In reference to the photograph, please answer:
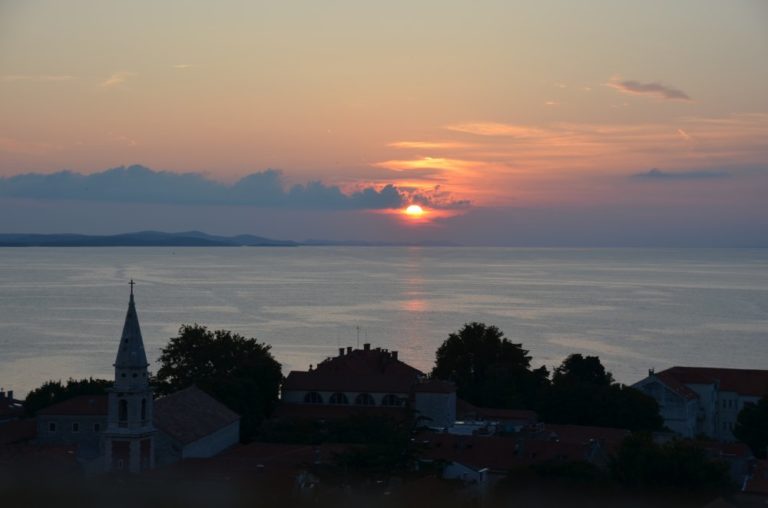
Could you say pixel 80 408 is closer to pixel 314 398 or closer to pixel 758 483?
pixel 314 398

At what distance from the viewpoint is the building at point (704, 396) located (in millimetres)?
45125

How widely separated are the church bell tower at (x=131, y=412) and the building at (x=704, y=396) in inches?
911

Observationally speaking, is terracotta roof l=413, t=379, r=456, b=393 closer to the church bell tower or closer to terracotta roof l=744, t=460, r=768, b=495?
terracotta roof l=744, t=460, r=768, b=495

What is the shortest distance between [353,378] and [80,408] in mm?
10345

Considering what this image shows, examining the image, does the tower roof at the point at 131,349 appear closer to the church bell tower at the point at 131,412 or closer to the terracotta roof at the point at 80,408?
the church bell tower at the point at 131,412

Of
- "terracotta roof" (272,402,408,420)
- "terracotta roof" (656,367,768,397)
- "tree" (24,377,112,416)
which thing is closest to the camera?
"terracotta roof" (272,402,408,420)

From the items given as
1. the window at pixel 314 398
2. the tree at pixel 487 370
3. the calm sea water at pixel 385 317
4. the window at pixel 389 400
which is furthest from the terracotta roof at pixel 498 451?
the calm sea water at pixel 385 317

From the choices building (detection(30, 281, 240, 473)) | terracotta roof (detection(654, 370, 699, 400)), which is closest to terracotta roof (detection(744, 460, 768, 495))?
building (detection(30, 281, 240, 473))

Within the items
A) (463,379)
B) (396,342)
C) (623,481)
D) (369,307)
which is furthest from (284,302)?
(623,481)

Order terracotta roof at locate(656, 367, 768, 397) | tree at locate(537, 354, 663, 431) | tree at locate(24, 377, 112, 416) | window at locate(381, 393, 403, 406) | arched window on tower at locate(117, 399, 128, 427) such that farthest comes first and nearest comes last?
terracotta roof at locate(656, 367, 768, 397) → window at locate(381, 393, 403, 406) → tree at locate(537, 354, 663, 431) → tree at locate(24, 377, 112, 416) → arched window on tower at locate(117, 399, 128, 427)

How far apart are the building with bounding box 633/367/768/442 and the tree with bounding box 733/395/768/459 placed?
4780mm

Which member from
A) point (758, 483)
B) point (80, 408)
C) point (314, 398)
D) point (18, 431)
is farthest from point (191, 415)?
point (758, 483)

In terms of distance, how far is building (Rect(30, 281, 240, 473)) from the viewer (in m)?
28.7

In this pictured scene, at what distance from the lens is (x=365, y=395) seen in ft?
133
